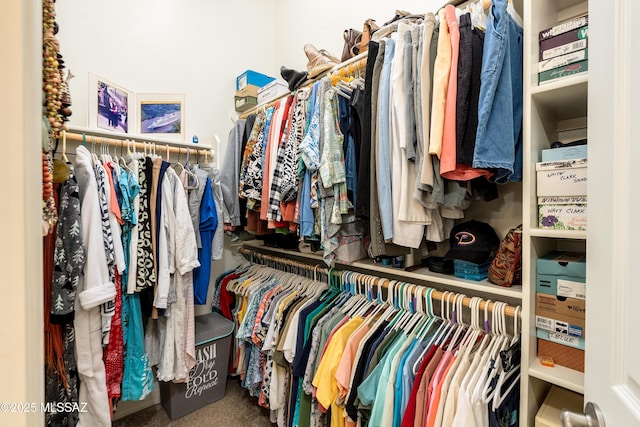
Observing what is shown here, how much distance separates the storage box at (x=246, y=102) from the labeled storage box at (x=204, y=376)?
1595 mm

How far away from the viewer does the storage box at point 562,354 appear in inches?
33.9

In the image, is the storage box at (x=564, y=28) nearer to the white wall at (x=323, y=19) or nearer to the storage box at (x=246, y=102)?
the white wall at (x=323, y=19)

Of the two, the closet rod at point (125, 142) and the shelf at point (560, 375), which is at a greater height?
the closet rod at point (125, 142)

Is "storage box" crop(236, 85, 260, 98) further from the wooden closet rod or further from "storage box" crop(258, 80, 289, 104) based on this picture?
the wooden closet rod

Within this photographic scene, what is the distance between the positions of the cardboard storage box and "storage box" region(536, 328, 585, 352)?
33cm

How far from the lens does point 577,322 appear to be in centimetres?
84

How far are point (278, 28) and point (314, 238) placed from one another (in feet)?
7.10

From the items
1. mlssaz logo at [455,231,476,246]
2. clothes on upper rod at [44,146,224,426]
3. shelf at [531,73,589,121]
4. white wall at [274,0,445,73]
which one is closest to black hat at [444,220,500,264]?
mlssaz logo at [455,231,476,246]

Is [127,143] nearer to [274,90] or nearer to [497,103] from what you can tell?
[274,90]

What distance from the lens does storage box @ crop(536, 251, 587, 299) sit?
2.76 ft

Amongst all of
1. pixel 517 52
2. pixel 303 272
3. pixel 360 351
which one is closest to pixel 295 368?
pixel 360 351
